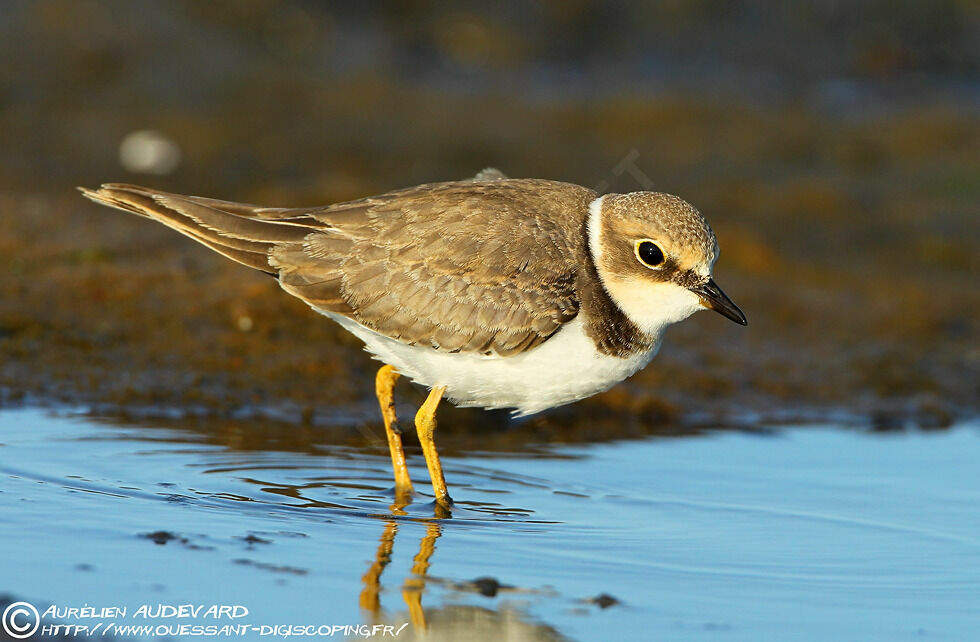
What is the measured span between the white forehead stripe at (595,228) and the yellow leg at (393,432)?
1588 mm

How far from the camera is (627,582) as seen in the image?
632 centimetres

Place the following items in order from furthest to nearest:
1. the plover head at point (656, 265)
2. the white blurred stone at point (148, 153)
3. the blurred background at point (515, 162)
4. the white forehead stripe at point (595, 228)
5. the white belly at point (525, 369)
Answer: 1. the white blurred stone at point (148, 153)
2. the blurred background at point (515, 162)
3. the white forehead stripe at point (595, 228)
4. the plover head at point (656, 265)
5. the white belly at point (525, 369)

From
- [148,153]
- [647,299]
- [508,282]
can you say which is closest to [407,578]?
[508,282]

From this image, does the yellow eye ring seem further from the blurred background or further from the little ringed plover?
the blurred background

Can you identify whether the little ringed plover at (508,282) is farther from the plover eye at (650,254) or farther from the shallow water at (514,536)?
the shallow water at (514,536)

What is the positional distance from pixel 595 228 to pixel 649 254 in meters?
0.37

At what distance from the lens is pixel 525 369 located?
7387mm

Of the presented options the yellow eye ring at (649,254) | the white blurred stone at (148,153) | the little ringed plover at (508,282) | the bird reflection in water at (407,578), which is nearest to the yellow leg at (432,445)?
the little ringed plover at (508,282)

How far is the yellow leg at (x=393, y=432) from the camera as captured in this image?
7.84m

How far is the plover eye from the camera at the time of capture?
24.5 ft

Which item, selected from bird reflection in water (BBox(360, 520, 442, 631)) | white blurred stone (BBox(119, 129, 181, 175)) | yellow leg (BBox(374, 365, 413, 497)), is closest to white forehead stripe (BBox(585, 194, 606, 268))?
yellow leg (BBox(374, 365, 413, 497))

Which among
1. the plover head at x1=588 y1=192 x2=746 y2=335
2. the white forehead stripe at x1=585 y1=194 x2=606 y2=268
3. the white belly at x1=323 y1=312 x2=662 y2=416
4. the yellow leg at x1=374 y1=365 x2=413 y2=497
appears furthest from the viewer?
the yellow leg at x1=374 y1=365 x2=413 y2=497

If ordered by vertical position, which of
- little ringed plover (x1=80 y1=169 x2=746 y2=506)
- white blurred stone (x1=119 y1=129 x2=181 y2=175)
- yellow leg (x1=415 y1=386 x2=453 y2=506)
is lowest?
yellow leg (x1=415 y1=386 x2=453 y2=506)

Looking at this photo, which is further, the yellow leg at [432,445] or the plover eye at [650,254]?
the yellow leg at [432,445]
